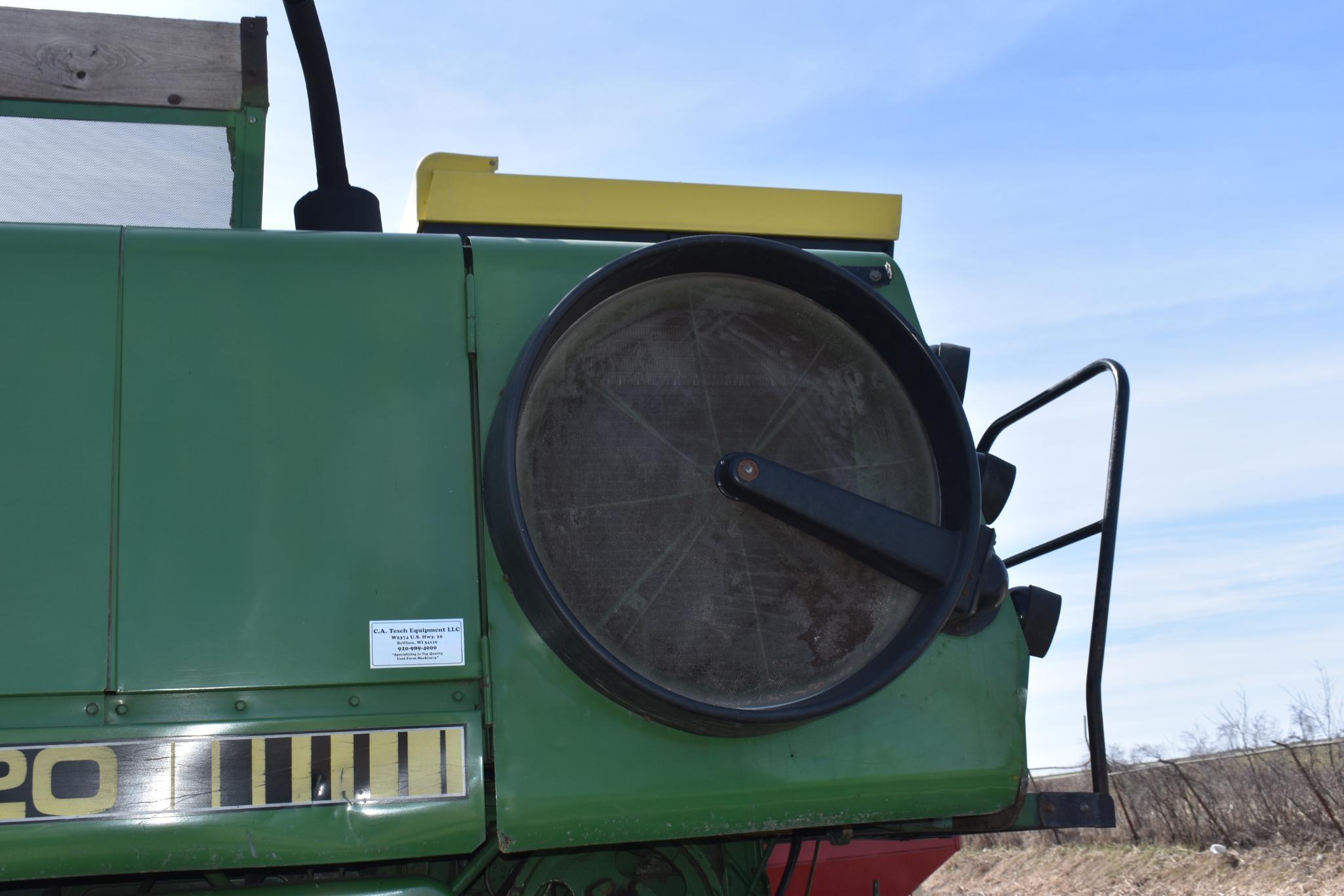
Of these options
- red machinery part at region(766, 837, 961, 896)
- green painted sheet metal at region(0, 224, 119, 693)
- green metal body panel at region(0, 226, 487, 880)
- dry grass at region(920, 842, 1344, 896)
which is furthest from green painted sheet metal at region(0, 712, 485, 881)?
dry grass at region(920, 842, 1344, 896)

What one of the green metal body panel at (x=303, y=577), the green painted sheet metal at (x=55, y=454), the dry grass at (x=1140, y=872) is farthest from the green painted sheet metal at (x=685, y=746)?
the dry grass at (x=1140, y=872)

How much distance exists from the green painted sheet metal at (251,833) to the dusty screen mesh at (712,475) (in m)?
0.39

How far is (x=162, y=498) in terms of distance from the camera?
218 centimetres

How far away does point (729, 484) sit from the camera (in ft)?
7.48

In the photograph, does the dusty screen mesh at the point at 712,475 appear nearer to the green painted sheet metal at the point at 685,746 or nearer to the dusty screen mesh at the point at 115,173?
the green painted sheet metal at the point at 685,746

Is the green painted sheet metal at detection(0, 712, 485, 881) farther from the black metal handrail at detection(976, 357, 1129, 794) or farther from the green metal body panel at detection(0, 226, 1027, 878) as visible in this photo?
the black metal handrail at detection(976, 357, 1129, 794)

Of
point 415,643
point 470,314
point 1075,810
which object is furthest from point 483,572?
point 1075,810

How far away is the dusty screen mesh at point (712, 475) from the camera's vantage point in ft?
7.36

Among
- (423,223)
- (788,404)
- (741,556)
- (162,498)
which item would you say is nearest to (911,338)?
(788,404)

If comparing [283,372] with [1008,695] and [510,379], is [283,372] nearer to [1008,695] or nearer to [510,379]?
[510,379]

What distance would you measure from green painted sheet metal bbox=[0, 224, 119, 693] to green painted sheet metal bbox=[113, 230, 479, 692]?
0.04 metres

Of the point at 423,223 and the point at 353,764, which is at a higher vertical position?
the point at 423,223

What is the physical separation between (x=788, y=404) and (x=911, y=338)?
28cm

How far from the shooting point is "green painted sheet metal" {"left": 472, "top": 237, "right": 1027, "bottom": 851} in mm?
2193
